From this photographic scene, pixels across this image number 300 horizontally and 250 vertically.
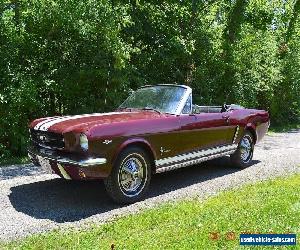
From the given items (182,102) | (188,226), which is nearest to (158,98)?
(182,102)

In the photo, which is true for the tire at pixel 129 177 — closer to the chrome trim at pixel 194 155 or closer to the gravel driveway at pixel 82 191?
the gravel driveway at pixel 82 191

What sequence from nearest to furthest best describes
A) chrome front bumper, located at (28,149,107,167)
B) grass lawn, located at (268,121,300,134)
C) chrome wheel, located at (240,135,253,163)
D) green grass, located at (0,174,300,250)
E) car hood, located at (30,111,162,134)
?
green grass, located at (0,174,300,250) → chrome front bumper, located at (28,149,107,167) → car hood, located at (30,111,162,134) → chrome wheel, located at (240,135,253,163) → grass lawn, located at (268,121,300,134)

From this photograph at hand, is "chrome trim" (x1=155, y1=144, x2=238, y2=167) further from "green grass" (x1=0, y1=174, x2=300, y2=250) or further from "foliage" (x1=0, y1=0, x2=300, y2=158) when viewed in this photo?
"foliage" (x1=0, y1=0, x2=300, y2=158)

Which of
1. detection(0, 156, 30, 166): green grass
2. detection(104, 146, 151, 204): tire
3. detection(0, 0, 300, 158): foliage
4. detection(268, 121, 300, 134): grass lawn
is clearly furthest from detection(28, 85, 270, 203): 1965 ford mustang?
detection(268, 121, 300, 134): grass lawn

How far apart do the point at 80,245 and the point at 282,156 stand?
6854 mm

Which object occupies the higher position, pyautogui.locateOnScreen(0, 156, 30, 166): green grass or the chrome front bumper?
the chrome front bumper

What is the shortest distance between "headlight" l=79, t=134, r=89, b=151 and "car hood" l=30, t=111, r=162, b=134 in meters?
0.09

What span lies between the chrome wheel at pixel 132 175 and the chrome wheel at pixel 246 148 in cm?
317

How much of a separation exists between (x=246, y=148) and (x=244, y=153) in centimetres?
13

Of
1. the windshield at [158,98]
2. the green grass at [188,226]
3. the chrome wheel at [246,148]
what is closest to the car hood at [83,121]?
the windshield at [158,98]

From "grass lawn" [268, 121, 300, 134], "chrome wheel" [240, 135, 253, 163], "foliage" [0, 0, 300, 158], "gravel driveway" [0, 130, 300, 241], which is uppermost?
"foliage" [0, 0, 300, 158]

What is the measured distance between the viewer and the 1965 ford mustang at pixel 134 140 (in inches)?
227

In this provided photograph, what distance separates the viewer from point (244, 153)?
29.7ft

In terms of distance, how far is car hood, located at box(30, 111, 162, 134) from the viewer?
19.1 ft
